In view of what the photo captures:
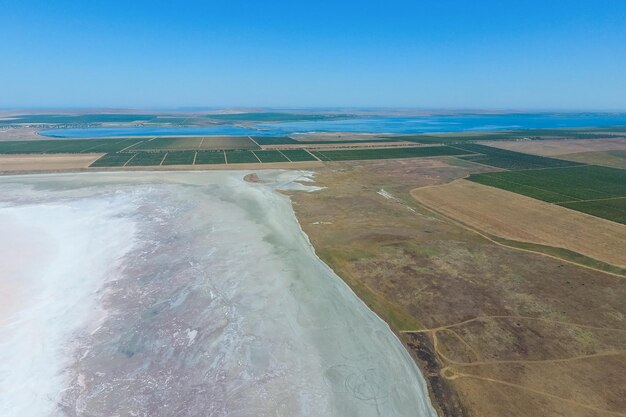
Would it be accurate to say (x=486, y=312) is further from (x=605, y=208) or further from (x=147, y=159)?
(x=147, y=159)

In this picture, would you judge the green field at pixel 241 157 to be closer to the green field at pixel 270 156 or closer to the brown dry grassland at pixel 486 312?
the green field at pixel 270 156

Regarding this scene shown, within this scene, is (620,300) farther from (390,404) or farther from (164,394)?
(164,394)

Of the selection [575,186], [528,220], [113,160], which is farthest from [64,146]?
[575,186]

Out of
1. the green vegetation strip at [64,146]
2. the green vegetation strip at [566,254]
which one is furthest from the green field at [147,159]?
the green vegetation strip at [566,254]

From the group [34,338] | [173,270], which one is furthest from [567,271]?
[34,338]

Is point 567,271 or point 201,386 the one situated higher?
point 567,271
